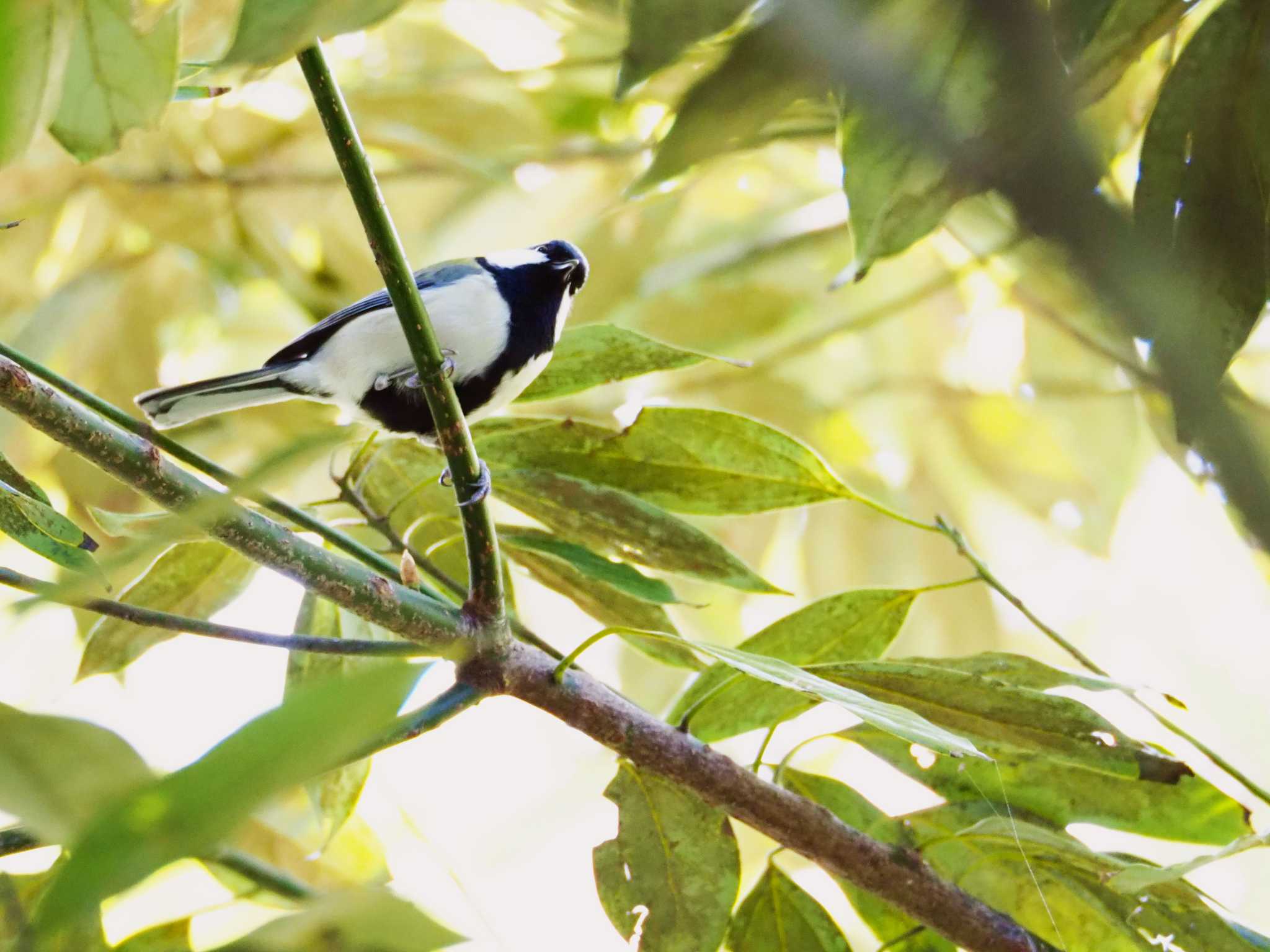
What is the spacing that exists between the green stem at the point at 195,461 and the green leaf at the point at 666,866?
0.73 ft

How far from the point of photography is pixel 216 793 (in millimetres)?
344

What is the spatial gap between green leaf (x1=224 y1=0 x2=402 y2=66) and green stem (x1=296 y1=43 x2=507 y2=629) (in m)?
0.05

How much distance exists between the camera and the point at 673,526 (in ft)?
3.02

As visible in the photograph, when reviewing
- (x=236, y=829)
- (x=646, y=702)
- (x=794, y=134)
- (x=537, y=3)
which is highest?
(x=537, y=3)

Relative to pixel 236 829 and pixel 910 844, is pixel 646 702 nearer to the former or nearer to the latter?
pixel 910 844

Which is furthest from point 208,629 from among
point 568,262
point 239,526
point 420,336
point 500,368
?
point 568,262

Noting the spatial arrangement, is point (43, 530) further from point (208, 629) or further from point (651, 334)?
point (651, 334)

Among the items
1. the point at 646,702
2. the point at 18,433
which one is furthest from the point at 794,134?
the point at 18,433

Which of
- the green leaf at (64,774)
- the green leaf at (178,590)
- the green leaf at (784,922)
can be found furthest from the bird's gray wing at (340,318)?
the green leaf at (64,774)

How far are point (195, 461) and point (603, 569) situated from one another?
11.6 inches

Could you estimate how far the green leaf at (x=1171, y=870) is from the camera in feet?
2.32

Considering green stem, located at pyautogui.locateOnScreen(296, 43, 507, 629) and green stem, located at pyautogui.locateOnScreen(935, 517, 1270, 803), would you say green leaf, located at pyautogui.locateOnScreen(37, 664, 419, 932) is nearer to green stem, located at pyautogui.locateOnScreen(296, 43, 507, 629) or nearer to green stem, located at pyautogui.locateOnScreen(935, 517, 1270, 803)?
green stem, located at pyautogui.locateOnScreen(296, 43, 507, 629)

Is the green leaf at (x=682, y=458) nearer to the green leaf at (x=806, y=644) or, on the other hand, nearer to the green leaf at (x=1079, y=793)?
the green leaf at (x=806, y=644)

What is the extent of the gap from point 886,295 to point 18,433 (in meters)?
1.38
